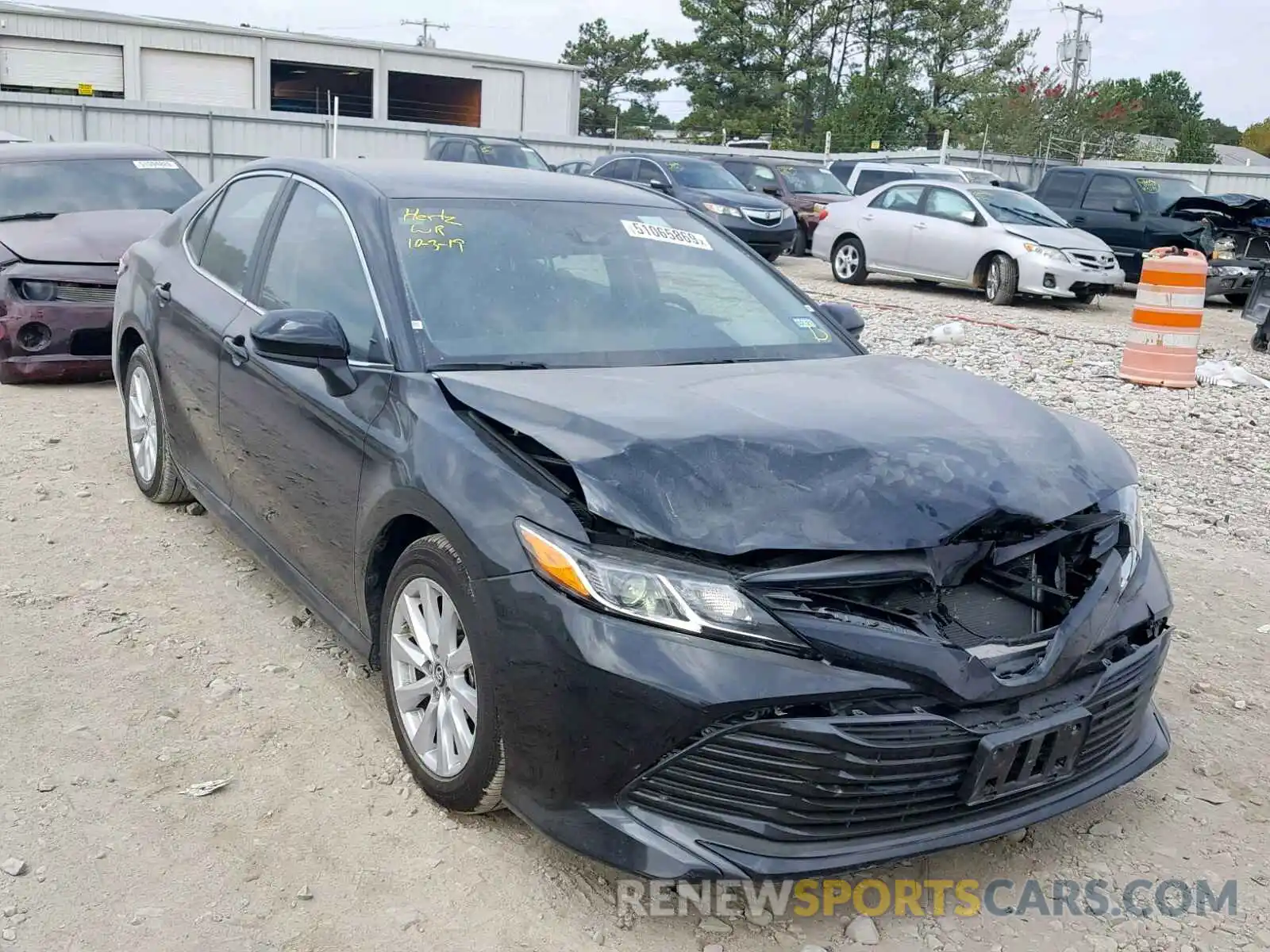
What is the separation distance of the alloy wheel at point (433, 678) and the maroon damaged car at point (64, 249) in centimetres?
473

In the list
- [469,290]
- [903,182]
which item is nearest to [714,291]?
[469,290]

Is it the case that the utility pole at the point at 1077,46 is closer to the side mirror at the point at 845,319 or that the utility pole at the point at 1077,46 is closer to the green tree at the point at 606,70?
the green tree at the point at 606,70

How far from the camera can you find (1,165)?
8.84m

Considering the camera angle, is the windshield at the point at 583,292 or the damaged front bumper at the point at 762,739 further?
the windshield at the point at 583,292

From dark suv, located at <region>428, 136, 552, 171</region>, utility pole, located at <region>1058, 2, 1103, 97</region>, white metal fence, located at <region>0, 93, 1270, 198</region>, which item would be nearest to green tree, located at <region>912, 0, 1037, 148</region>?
utility pole, located at <region>1058, 2, 1103, 97</region>

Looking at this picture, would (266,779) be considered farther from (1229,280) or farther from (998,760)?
(1229,280)

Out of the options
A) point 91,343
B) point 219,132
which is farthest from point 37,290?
point 219,132

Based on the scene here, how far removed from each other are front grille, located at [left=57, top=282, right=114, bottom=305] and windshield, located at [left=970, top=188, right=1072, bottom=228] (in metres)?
11.3

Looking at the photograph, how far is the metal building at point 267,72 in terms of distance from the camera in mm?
37344

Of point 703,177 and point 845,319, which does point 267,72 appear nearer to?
point 703,177

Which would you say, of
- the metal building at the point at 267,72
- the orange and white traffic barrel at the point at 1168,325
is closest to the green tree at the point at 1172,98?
the metal building at the point at 267,72

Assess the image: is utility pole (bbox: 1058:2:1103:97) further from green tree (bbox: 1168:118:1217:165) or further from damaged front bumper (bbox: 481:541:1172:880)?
damaged front bumper (bbox: 481:541:1172:880)

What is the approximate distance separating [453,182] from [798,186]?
1832 centimetres

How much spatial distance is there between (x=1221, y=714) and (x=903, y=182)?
14147mm
